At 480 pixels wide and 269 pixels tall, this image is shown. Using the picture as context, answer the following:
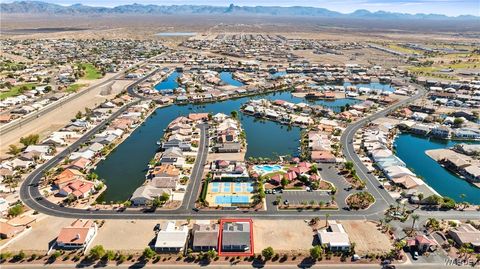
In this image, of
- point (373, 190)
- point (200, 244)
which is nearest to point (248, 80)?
point (373, 190)

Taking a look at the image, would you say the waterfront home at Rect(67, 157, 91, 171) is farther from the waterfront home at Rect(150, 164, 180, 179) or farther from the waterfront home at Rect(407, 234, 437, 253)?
the waterfront home at Rect(407, 234, 437, 253)

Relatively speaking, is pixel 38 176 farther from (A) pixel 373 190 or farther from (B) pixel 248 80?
(B) pixel 248 80

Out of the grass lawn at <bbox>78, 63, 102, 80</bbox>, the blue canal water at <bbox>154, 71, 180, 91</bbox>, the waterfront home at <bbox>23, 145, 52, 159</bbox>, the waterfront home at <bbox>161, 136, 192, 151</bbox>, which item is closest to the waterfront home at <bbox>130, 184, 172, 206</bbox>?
the waterfront home at <bbox>161, 136, 192, 151</bbox>

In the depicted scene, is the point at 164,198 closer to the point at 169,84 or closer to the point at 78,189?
the point at 78,189

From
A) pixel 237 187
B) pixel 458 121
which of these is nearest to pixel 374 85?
pixel 458 121

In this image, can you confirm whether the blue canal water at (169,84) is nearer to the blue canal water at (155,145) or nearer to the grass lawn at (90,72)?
the blue canal water at (155,145)
